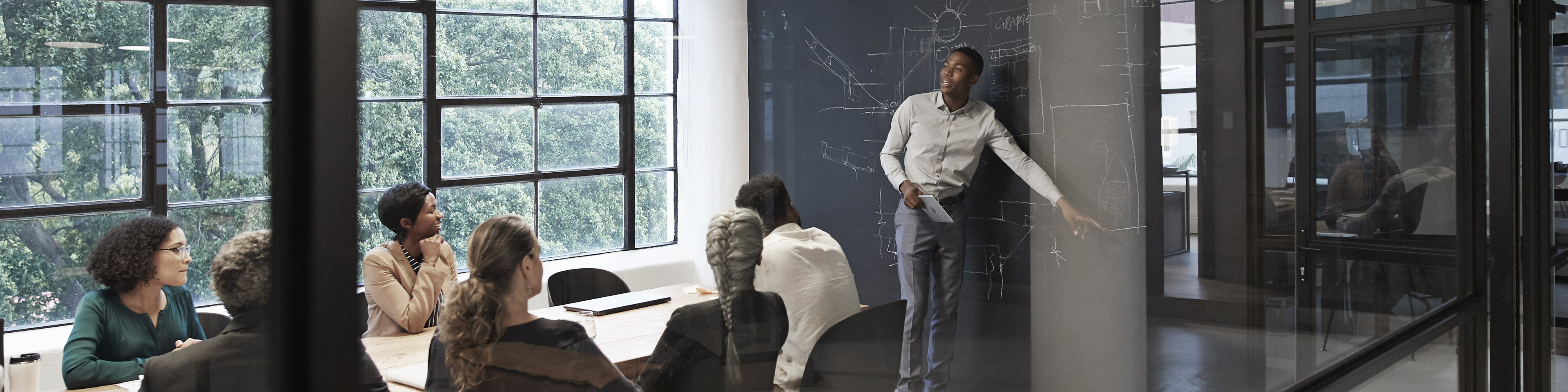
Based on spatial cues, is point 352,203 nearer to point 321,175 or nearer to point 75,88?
point 321,175

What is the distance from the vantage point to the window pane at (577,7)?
80cm

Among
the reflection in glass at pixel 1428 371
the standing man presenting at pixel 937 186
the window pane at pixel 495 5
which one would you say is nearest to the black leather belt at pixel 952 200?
the standing man presenting at pixel 937 186

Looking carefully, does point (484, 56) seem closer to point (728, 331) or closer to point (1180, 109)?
point (728, 331)

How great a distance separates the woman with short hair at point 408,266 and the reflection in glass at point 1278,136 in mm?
1816

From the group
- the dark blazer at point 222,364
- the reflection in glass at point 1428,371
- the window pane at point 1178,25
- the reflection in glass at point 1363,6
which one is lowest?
the reflection in glass at point 1428,371

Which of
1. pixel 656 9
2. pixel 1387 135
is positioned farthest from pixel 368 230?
pixel 1387 135

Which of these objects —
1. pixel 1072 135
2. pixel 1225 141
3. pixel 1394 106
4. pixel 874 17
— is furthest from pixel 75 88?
pixel 1394 106

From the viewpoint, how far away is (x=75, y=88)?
0.64 meters

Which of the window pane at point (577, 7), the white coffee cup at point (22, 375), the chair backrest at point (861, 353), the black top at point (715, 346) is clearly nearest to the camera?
the white coffee cup at point (22, 375)

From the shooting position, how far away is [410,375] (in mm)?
812

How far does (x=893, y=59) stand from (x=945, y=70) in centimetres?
11

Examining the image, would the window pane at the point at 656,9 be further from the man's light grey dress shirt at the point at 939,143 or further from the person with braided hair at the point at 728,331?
the man's light grey dress shirt at the point at 939,143

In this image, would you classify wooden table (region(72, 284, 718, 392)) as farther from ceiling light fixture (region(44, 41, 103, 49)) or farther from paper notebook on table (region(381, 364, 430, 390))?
ceiling light fixture (region(44, 41, 103, 49))

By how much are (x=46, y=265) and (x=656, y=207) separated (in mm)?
484
